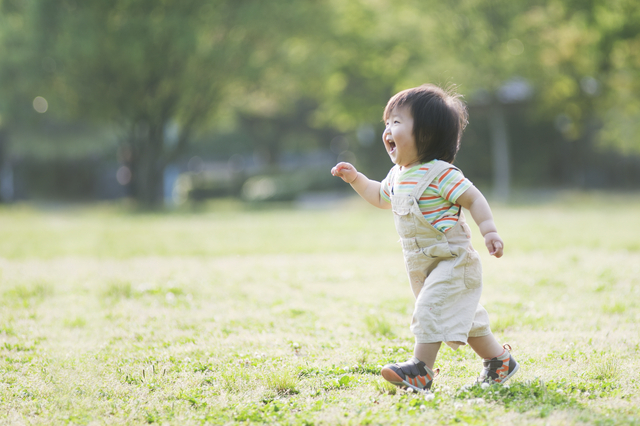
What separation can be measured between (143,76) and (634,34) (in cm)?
1639

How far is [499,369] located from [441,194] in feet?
3.09

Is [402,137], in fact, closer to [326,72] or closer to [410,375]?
[410,375]

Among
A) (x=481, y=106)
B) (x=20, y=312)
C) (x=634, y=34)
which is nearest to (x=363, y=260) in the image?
(x=20, y=312)

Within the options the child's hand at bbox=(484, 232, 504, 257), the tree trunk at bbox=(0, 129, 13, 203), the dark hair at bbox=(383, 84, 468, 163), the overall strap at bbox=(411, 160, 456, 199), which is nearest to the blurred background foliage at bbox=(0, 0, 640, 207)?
the tree trunk at bbox=(0, 129, 13, 203)

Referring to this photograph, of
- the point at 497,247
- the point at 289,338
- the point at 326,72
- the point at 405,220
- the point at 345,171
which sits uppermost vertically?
the point at 326,72

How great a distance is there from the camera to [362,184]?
3361 mm

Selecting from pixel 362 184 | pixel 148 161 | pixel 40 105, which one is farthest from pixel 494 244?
pixel 40 105

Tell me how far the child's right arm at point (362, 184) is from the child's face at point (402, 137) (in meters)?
0.27

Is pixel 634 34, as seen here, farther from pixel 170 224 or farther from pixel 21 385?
pixel 21 385

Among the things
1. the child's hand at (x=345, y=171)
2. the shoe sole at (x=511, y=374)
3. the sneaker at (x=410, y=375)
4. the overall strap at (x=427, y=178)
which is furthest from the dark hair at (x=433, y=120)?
the shoe sole at (x=511, y=374)

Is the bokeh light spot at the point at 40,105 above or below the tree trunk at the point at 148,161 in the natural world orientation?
above

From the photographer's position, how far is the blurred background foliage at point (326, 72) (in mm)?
19609

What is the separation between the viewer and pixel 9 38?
66.2ft

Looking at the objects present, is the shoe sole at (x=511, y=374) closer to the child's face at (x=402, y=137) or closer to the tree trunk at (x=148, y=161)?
the child's face at (x=402, y=137)
